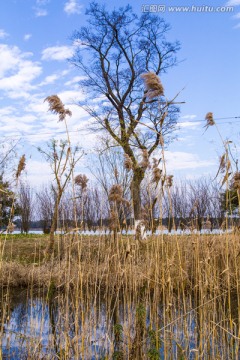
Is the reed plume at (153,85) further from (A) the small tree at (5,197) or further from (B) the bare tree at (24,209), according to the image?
(B) the bare tree at (24,209)

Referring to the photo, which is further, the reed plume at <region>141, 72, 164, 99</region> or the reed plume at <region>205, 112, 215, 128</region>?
the reed plume at <region>205, 112, 215, 128</region>

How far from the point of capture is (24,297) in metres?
7.26

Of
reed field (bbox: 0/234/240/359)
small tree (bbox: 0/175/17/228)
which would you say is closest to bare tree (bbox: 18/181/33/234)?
small tree (bbox: 0/175/17/228)

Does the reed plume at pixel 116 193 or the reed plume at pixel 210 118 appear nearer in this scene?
the reed plume at pixel 210 118

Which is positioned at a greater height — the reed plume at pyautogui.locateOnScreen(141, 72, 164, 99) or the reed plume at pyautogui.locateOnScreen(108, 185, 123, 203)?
the reed plume at pyautogui.locateOnScreen(141, 72, 164, 99)

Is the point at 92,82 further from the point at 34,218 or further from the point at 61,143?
the point at 34,218

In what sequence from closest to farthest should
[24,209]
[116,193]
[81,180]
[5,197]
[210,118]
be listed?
[210,118], [81,180], [116,193], [5,197], [24,209]

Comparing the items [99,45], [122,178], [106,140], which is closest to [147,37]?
[99,45]

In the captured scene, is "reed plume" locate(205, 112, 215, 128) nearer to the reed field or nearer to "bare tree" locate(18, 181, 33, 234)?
the reed field

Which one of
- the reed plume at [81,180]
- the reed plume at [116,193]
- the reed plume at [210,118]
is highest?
the reed plume at [210,118]

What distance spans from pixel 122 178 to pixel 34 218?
10264mm

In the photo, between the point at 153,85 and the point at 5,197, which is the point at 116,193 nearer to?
the point at 153,85

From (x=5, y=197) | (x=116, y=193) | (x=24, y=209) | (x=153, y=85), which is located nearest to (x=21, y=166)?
(x=116, y=193)

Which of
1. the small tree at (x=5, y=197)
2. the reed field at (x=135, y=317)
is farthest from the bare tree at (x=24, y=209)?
the reed field at (x=135, y=317)
